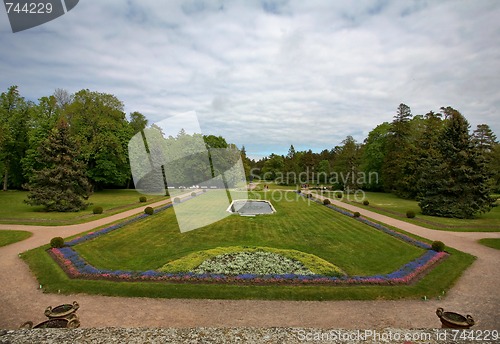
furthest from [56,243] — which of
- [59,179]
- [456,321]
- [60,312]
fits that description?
[456,321]

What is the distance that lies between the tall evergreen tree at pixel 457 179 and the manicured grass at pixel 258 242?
32.8 feet

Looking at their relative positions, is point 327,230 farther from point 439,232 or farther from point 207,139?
point 207,139

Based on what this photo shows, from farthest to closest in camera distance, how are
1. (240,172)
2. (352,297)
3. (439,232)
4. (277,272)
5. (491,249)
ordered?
(240,172) < (439,232) < (491,249) < (277,272) < (352,297)

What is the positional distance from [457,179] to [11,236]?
3616 cm

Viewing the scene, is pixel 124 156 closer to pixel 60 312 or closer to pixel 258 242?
pixel 258 242

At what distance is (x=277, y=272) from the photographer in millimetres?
12711

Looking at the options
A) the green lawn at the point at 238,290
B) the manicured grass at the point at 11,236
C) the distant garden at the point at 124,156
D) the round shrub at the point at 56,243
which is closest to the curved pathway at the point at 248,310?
the green lawn at the point at 238,290

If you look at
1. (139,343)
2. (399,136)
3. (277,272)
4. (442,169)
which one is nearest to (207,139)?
(399,136)

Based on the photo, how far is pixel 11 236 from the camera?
60.5 feet

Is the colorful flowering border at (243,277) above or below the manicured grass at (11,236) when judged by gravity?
below

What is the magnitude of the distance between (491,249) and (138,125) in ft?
198

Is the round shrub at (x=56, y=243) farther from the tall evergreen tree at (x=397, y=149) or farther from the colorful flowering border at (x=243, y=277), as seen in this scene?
the tall evergreen tree at (x=397, y=149)

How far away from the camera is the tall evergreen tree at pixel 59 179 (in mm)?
26828

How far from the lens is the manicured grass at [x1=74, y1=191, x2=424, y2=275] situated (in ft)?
48.1
